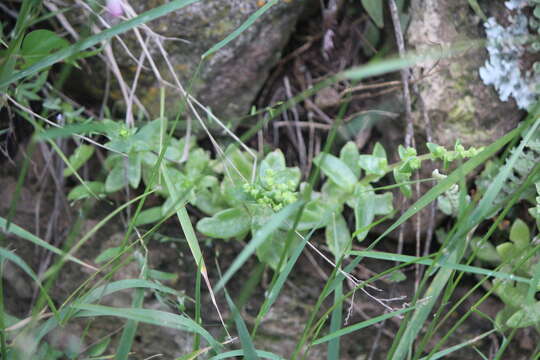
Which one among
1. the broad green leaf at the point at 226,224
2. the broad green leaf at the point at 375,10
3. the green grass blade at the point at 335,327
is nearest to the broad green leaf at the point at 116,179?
the broad green leaf at the point at 226,224

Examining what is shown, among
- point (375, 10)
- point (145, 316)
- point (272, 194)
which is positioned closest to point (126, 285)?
point (145, 316)

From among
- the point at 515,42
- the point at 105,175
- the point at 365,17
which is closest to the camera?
the point at 515,42

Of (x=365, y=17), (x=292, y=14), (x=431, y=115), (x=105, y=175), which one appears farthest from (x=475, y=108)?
(x=105, y=175)

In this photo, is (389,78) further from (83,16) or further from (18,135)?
(18,135)

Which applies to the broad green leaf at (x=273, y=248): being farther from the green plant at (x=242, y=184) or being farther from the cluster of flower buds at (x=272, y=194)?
the cluster of flower buds at (x=272, y=194)

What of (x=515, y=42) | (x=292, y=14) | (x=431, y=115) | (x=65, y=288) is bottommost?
(x=65, y=288)

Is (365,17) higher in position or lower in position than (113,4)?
lower

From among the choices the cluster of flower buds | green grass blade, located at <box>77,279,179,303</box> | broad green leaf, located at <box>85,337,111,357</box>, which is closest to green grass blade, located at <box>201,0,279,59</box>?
the cluster of flower buds

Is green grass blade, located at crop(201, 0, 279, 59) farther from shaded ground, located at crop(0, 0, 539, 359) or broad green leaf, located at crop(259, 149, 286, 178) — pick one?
shaded ground, located at crop(0, 0, 539, 359)
